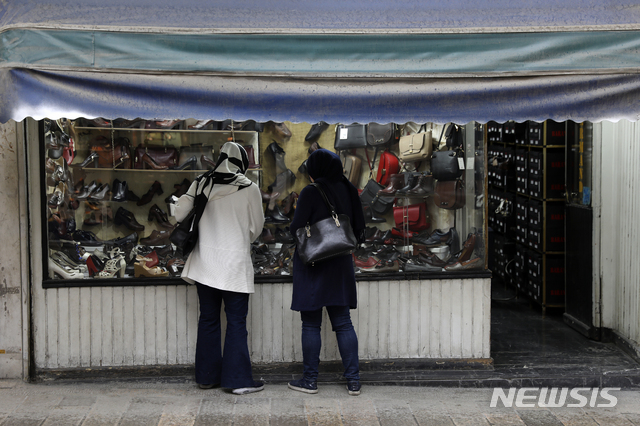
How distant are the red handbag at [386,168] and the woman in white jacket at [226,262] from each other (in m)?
1.21

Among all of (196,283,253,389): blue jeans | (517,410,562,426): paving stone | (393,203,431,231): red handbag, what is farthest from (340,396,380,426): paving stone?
(393,203,431,231): red handbag

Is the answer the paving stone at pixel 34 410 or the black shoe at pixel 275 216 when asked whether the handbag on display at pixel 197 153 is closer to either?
the black shoe at pixel 275 216

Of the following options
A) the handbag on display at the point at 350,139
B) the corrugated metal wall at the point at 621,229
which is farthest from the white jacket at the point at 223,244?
the corrugated metal wall at the point at 621,229

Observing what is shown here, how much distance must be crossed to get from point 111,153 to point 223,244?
1.47 meters

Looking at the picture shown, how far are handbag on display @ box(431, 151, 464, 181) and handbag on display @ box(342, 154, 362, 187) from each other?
655 millimetres

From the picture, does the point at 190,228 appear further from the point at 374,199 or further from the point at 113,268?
the point at 374,199

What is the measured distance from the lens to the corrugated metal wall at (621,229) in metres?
5.99

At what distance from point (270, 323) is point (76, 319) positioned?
5.30 ft

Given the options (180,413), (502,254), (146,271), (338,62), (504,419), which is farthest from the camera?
(502,254)

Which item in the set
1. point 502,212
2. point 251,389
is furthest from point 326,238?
point 502,212

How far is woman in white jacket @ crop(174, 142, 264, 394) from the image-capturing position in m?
5.18

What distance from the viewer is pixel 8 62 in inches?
163

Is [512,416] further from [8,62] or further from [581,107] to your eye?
[8,62]

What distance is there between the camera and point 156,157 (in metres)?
5.92
